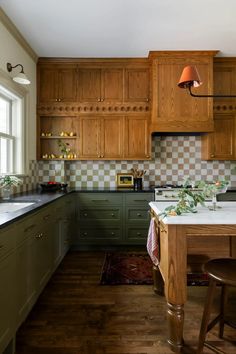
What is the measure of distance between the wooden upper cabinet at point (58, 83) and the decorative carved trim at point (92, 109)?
0.12 metres

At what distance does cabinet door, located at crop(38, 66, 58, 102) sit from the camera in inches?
154

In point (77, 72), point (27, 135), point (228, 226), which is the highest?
point (77, 72)

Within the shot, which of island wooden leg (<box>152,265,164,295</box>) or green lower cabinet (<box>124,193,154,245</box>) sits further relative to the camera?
green lower cabinet (<box>124,193,154,245</box>)

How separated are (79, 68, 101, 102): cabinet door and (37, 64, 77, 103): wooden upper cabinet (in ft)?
0.30

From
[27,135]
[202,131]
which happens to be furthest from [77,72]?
[202,131]

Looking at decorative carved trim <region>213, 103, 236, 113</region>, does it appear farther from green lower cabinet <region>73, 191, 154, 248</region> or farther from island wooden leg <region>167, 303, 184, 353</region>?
island wooden leg <region>167, 303, 184, 353</region>

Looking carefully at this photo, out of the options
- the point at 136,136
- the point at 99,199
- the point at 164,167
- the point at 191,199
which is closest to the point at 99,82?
the point at 136,136

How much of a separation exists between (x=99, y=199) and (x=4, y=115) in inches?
65.6

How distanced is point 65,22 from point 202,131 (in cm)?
228

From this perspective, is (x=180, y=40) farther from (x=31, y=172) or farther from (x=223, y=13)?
(x=31, y=172)

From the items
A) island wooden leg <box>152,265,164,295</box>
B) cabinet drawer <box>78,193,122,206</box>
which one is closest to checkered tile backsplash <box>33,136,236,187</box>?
cabinet drawer <box>78,193,122,206</box>

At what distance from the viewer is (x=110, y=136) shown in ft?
12.9

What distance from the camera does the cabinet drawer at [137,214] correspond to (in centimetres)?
368

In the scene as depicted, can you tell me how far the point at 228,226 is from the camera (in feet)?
5.32
